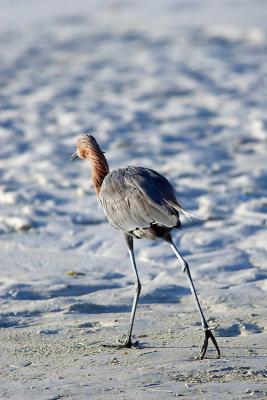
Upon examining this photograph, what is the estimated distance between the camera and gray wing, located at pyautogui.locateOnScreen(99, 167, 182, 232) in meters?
5.39

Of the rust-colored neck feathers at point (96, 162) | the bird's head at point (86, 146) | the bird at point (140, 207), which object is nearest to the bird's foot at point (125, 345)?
the bird at point (140, 207)

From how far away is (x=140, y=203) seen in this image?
216 inches

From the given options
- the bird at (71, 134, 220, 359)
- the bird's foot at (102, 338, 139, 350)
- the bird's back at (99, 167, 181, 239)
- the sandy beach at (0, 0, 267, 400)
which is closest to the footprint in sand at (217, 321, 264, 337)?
the sandy beach at (0, 0, 267, 400)

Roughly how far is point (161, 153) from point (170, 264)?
4.00m

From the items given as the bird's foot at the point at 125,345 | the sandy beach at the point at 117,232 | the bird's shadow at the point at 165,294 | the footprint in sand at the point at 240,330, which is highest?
the sandy beach at the point at 117,232

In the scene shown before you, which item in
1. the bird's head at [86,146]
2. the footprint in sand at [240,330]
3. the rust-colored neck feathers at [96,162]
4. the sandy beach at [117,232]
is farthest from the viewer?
the bird's head at [86,146]

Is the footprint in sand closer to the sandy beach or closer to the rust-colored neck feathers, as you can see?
the sandy beach

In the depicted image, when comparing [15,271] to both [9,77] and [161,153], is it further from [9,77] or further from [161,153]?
[9,77]

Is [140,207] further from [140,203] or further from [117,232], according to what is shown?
[117,232]

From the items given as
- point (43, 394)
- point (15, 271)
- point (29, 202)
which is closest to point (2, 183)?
point (29, 202)

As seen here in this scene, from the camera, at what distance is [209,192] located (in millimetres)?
9492

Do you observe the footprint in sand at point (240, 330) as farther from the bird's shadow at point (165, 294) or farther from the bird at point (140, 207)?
the bird's shadow at point (165, 294)

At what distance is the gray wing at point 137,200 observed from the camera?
17.7 ft

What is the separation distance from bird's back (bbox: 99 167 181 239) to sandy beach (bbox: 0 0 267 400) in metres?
0.70
